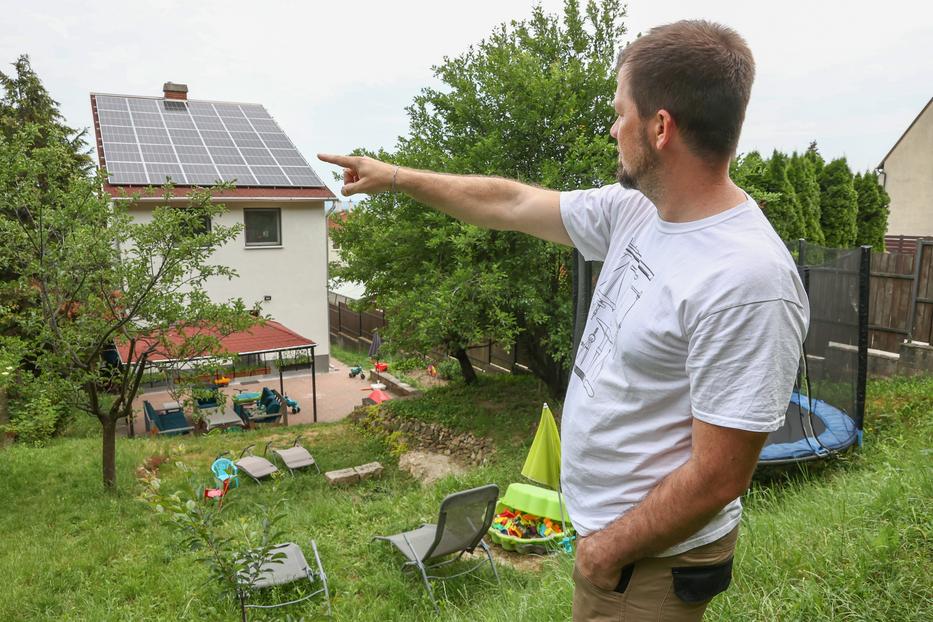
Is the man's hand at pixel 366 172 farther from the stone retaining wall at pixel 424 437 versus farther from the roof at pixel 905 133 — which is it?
the roof at pixel 905 133

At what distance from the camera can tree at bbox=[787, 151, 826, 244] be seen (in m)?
15.8

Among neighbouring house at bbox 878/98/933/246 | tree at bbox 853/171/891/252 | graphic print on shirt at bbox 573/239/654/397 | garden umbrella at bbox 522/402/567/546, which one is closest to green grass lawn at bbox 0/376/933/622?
garden umbrella at bbox 522/402/567/546

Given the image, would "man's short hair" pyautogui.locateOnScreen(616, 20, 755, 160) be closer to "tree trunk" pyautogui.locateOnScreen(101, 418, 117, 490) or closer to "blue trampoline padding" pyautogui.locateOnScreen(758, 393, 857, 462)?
"blue trampoline padding" pyautogui.locateOnScreen(758, 393, 857, 462)

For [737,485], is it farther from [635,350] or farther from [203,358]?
[203,358]

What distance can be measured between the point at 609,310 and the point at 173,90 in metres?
23.1

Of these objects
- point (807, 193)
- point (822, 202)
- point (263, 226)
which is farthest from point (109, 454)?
point (822, 202)

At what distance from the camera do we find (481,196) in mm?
2113

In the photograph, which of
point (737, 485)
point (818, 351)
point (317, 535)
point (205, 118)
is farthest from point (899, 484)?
point (205, 118)

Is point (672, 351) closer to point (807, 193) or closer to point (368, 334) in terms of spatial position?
point (807, 193)

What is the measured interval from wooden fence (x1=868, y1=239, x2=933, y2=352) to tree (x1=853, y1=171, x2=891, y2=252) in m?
10.5

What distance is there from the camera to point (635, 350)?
1.33 m

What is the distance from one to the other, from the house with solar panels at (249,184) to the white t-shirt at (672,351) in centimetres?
1692

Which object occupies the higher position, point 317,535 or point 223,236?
point 223,236

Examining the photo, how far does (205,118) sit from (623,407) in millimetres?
21727
